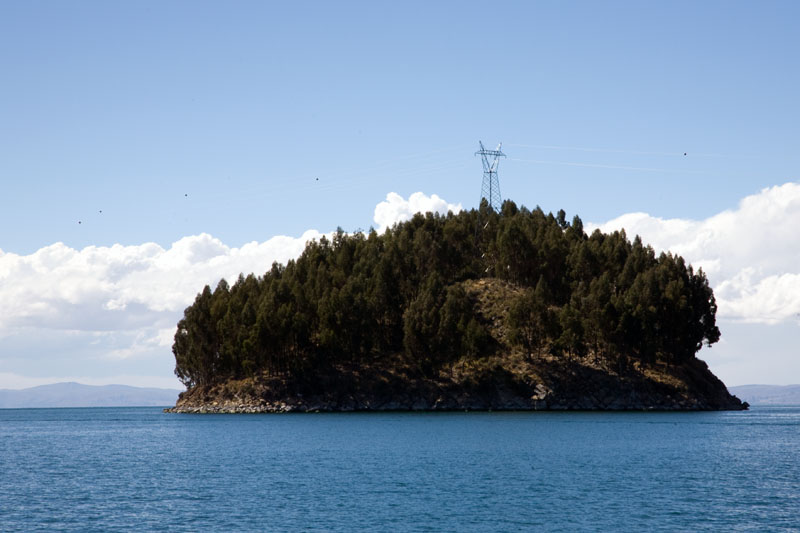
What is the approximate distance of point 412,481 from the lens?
7306 centimetres

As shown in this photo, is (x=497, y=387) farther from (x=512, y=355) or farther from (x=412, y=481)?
(x=412, y=481)

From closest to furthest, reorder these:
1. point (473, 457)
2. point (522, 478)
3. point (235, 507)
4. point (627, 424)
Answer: point (235, 507), point (522, 478), point (473, 457), point (627, 424)

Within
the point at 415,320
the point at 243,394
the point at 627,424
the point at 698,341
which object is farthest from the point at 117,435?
the point at 698,341

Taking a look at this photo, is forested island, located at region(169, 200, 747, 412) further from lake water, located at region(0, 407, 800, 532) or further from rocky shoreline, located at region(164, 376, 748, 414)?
lake water, located at region(0, 407, 800, 532)

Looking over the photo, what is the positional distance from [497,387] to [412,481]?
119133 mm

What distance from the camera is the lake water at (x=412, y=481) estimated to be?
5497 cm

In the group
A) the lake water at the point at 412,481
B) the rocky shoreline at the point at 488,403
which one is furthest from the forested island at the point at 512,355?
the lake water at the point at 412,481

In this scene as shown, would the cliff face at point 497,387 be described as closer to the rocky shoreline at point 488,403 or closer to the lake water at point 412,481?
the rocky shoreline at point 488,403

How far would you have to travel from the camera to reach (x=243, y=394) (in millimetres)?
197250

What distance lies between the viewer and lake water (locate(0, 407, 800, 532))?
54969 mm

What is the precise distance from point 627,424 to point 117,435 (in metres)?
85.7

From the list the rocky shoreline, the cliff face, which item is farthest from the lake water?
the cliff face

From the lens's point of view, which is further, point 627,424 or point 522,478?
point 627,424

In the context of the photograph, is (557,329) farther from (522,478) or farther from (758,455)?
(522,478)
